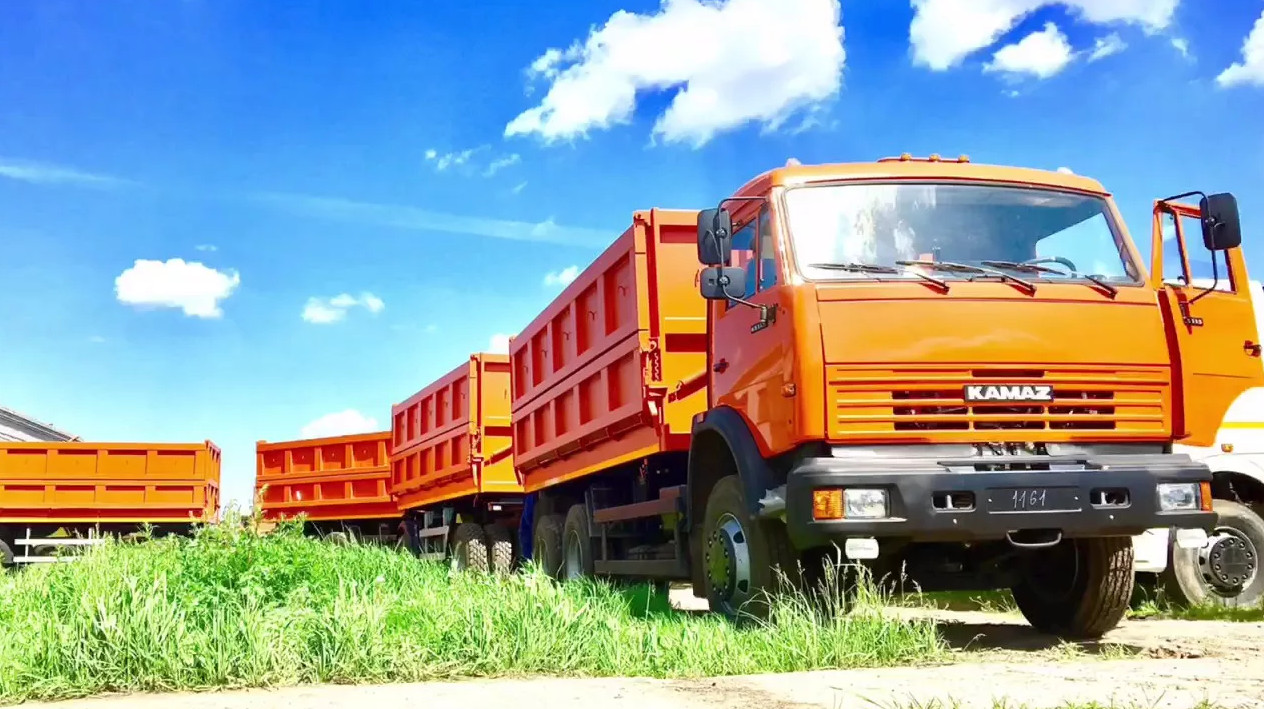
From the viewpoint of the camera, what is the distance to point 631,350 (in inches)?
339

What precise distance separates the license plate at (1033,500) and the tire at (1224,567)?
3.45 metres

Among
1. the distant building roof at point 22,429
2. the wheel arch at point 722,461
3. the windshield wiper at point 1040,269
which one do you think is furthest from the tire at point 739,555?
the distant building roof at point 22,429

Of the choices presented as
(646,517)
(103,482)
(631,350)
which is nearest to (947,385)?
Answer: (631,350)

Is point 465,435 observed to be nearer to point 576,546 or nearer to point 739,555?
point 576,546

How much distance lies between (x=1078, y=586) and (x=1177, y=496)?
1203mm

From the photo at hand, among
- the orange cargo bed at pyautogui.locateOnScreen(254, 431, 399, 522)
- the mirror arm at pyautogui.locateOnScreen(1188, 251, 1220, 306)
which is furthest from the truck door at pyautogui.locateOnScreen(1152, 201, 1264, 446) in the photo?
the orange cargo bed at pyautogui.locateOnScreen(254, 431, 399, 522)

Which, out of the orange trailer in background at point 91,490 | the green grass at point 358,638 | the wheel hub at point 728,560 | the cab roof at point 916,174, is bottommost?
the green grass at point 358,638

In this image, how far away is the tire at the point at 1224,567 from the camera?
8922mm

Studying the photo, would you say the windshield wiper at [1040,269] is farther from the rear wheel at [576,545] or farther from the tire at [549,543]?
the tire at [549,543]

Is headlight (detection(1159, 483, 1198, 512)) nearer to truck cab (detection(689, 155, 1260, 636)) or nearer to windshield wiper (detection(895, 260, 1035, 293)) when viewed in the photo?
truck cab (detection(689, 155, 1260, 636))

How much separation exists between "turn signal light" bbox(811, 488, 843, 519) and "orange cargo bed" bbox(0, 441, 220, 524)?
16711 millimetres

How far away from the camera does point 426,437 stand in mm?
17297

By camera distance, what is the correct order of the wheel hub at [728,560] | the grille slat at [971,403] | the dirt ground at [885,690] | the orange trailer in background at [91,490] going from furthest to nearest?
1. the orange trailer in background at [91,490]
2. the wheel hub at [728,560]
3. the grille slat at [971,403]
4. the dirt ground at [885,690]

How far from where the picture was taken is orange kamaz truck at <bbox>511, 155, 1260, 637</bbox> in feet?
19.7
